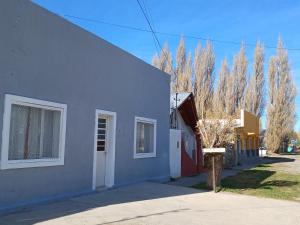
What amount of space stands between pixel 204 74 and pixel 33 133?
35.1 m

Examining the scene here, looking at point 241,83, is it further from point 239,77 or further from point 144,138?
point 144,138

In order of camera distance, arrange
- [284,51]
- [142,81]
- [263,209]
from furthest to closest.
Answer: [284,51], [142,81], [263,209]

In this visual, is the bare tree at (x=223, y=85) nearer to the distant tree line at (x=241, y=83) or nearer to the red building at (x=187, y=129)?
the distant tree line at (x=241, y=83)

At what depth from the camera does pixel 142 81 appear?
1362 cm

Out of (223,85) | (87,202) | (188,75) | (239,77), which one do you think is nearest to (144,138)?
(87,202)

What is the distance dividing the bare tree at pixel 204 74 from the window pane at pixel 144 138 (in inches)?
965

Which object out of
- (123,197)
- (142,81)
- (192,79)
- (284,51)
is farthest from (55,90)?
(284,51)

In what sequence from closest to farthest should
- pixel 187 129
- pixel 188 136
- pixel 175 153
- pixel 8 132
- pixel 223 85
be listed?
pixel 8 132 → pixel 175 153 → pixel 187 129 → pixel 188 136 → pixel 223 85

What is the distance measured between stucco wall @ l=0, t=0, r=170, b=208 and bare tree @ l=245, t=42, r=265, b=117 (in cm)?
3653

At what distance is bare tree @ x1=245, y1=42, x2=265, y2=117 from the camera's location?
159 feet

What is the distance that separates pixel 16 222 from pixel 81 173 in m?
3.30

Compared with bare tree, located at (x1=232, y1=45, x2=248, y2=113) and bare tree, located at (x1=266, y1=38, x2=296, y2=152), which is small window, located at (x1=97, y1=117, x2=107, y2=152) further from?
bare tree, located at (x1=266, y1=38, x2=296, y2=152)

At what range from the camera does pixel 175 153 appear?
1689cm

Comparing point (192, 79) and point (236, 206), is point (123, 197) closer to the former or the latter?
point (236, 206)
